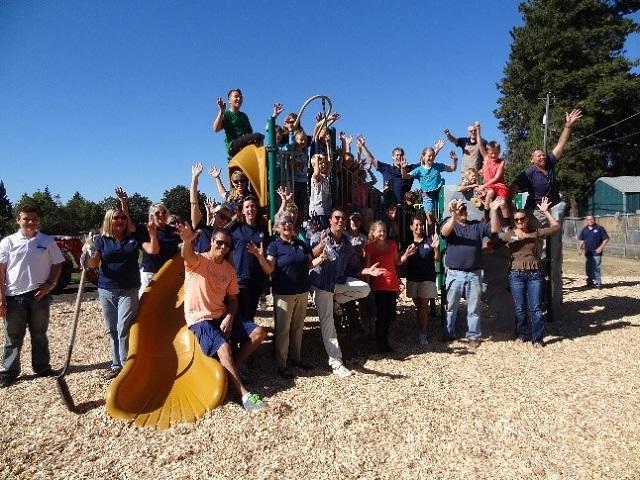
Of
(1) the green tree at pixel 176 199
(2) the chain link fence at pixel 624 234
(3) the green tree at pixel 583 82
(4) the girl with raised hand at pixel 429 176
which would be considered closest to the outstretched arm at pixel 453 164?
(4) the girl with raised hand at pixel 429 176

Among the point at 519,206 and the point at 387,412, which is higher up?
the point at 519,206

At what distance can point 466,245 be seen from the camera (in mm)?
5559

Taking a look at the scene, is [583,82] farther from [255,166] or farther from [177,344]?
[177,344]

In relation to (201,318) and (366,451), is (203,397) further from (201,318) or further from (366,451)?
(366,451)

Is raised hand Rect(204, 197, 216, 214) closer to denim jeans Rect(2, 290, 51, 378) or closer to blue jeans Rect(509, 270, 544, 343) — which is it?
denim jeans Rect(2, 290, 51, 378)

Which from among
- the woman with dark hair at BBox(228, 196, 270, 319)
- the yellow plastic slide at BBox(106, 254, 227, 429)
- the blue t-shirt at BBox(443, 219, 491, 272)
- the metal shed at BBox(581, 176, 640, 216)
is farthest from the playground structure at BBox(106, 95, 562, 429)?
the metal shed at BBox(581, 176, 640, 216)

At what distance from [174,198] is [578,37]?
4667 centimetres

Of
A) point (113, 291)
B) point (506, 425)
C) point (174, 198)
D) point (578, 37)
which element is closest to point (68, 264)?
point (113, 291)

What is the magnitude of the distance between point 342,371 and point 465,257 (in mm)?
2038

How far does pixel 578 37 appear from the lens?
32750 millimetres

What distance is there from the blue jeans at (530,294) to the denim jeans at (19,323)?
535 centimetres

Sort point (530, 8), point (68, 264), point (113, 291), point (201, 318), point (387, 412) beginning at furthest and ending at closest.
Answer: point (530, 8) < point (68, 264) < point (113, 291) < point (201, 318) < point (387, 412)

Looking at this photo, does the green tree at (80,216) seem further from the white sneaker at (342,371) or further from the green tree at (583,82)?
the white sneaker at (342,371)

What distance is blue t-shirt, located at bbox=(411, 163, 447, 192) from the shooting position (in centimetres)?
754
